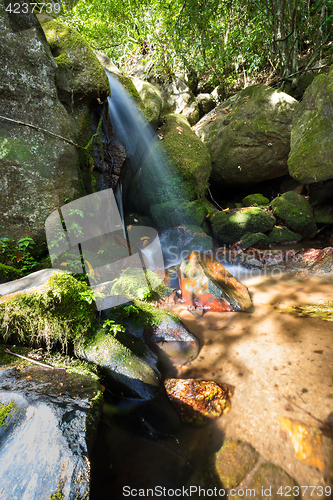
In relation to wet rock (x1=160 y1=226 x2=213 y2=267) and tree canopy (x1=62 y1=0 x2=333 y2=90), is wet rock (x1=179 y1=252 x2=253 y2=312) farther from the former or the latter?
tree canopy (x1=62 y1=0 x2=333 y2=90)

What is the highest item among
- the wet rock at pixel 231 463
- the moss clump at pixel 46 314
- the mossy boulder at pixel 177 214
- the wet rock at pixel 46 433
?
the mossy boulder at pixel 177 214

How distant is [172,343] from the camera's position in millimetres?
3338

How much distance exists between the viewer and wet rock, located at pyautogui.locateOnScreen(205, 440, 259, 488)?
1.76m

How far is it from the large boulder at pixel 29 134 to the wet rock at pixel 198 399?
3.56 m

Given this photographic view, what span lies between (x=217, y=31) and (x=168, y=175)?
6.87 m

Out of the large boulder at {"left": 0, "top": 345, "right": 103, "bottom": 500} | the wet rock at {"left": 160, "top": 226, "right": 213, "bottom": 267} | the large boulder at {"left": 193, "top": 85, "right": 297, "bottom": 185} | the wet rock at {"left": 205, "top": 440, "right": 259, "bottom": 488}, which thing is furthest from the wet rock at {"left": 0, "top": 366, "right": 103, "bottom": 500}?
the large boulder at {"left": 193, "top": 85, "right": 297, "bottom": 185}

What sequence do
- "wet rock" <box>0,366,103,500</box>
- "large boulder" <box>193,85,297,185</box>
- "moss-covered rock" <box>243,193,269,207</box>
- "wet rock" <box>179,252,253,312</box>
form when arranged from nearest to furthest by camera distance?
"wet rock" <box>0,366,103,500</box>, "wet rock" <box>179,252,253,312</box>, "large boulder" <box>193,85,297,185</box>, "moss-covered rock" <box>243,193,269,207</box>

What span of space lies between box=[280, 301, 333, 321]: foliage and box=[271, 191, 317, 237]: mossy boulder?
173 inches

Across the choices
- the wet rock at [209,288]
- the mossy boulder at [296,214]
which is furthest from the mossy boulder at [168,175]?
the wet rock at [209,288]

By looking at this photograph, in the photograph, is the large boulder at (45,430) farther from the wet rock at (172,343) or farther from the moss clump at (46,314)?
the wet rock at (172,343)

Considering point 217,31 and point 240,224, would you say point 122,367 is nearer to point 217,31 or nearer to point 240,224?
point 240,224

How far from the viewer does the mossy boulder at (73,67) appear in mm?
5145

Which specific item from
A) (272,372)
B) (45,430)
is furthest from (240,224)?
(45,430)

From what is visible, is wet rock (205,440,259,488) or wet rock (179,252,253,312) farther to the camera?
wet rock (179,252,253,312)
